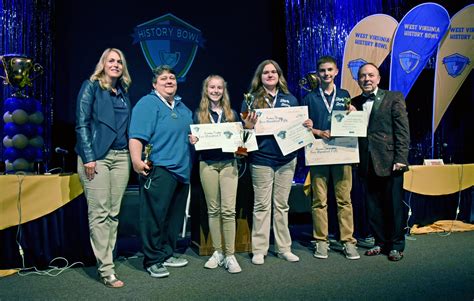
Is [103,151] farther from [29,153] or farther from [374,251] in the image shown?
[374,251]

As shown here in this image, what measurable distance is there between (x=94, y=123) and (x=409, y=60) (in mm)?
3826

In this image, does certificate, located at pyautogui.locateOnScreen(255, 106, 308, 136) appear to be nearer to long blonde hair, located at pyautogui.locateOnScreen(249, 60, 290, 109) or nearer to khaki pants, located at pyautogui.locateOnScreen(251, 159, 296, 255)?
long blonde hair, located at pyautogui.locateOnScreen(249, 60, 290, 109)

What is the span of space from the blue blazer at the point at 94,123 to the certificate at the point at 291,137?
117 centimetres

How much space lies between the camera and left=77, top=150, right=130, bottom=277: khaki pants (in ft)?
8.27

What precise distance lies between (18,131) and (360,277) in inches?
112

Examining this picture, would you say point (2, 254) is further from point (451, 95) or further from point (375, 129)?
point (451, 95)

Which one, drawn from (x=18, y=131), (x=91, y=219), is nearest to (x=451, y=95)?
(x=91, y=219)

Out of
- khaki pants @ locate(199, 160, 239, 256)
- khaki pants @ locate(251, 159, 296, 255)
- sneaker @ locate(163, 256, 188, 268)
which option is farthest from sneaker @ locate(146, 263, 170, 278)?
khaki pants @ locate(251, 159, 296, 255)

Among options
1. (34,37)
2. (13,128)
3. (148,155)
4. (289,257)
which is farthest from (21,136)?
(289,257)

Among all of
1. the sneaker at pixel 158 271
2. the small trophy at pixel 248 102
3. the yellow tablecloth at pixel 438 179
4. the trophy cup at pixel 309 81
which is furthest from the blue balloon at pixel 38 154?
the yellow tablecloth at pixel 438 179

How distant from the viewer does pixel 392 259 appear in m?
3.03

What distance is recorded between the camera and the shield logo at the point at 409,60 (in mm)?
4723

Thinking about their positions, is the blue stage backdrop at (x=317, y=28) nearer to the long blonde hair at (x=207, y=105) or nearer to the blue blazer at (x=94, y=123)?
the long blonde hair at (x=207, y=105)

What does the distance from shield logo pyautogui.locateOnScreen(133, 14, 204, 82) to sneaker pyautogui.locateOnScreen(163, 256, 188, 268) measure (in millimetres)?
2381
